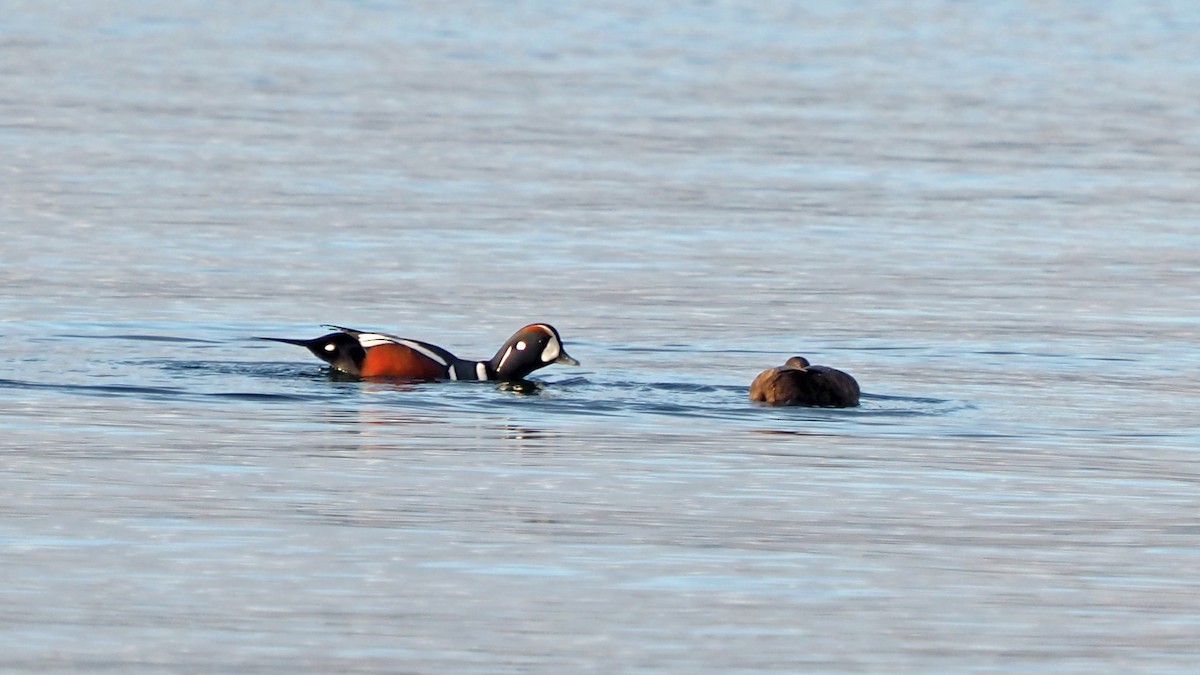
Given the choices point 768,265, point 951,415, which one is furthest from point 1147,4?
point 951,415

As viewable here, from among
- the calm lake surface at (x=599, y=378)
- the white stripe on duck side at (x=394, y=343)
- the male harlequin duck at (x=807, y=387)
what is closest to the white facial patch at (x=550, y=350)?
the calm lake surface at (x=599, y=378)

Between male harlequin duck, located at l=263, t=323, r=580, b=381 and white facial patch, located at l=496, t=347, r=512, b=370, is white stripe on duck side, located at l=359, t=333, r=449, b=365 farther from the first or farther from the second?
white facial patch, located at l=496, t=347, r=512, b=370

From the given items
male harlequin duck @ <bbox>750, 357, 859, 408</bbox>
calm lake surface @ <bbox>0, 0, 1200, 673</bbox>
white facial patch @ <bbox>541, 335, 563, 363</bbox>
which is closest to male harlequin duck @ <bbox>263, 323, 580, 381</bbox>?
white facial patch @ <bbox>541, 335, 563, 363</bbox>

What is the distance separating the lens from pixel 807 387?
1239 cm

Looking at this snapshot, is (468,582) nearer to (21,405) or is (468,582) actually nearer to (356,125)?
(21,405)

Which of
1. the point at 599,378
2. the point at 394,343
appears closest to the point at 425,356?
the point at 394,343

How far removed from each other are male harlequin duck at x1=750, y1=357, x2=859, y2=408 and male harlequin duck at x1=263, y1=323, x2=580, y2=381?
1.31m

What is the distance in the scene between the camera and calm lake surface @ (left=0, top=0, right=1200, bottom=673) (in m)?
7.90

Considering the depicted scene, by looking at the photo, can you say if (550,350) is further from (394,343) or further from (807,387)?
(807,387)

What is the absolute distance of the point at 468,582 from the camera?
27.0 feet

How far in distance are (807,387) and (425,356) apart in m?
2.07

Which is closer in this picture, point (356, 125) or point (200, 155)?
point (200, 155)

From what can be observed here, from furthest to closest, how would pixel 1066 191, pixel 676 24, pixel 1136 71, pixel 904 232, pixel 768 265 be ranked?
pixel 676 24 → pixel 1136 71 → pixel 1066 191 → pixel 904 232 → pixel 768 265

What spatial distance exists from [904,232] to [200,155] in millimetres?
7060
